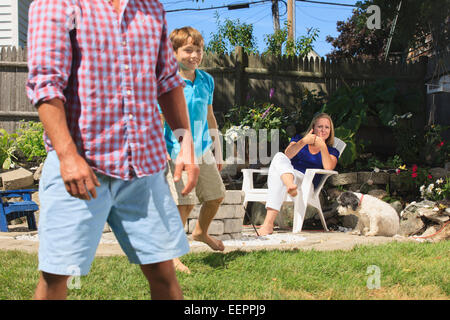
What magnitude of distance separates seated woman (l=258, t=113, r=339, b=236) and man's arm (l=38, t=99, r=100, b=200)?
4.24m

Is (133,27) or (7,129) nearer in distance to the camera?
(133,27)

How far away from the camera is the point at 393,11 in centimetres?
777

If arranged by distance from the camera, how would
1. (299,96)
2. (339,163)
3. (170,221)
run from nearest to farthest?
(170,221)
(339,163)
(299,96)

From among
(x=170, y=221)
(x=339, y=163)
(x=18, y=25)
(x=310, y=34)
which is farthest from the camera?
(x=310, y=34)

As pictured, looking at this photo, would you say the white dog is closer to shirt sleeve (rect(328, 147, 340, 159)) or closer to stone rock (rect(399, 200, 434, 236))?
stone rock (rect(399, 200, 434, 236))

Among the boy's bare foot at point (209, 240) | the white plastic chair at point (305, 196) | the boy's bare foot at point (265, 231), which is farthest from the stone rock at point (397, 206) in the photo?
the boy's bare foot at point (209, 240)

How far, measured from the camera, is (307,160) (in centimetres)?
615

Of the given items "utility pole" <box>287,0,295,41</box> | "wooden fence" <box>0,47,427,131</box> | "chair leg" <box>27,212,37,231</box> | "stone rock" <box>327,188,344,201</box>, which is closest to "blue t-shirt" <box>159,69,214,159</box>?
"chair leg" <box>27,212,37,231</box>

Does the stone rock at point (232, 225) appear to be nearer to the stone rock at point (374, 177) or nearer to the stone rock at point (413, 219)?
the stone rock at point (413, 219)

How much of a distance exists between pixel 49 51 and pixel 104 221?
0.51m

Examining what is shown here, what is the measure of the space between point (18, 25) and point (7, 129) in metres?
2.52
